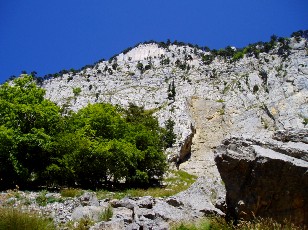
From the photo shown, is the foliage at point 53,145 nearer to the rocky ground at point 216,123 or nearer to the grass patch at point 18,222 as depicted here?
the rocky ground at point 216,123

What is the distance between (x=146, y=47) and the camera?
572 ft

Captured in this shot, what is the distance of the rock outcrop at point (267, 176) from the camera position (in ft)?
34.9

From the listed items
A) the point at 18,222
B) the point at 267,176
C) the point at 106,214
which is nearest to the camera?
the point at 18,222

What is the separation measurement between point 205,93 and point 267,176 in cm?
7761

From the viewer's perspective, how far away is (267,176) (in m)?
11.2

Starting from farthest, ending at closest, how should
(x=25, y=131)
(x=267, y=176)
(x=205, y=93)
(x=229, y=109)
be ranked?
(x=205, y=93) < (x=229, y=109) < (x=25, y=131) < (x=267, y=176)

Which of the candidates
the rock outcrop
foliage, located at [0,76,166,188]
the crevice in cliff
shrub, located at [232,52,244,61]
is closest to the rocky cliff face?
the rock outcrop

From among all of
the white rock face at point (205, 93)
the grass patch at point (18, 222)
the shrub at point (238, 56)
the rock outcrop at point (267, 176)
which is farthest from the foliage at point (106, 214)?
the shrub at point (238, 56)

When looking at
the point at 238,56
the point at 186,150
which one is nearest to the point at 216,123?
the point at 186,150

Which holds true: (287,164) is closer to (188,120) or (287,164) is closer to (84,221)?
(84,221)

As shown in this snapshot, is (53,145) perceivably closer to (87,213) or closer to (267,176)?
(87,213)

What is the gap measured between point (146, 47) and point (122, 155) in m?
146

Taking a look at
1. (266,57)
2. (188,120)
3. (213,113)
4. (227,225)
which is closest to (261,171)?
(227,225)

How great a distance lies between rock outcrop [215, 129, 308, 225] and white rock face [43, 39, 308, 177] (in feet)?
140
